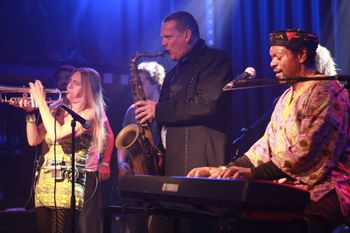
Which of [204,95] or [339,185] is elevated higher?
[204,95]

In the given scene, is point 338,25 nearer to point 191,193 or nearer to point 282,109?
point 282,109

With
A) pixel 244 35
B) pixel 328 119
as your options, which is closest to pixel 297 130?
pixel 328 119

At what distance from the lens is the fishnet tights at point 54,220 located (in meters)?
4.18

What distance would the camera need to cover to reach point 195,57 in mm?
3543

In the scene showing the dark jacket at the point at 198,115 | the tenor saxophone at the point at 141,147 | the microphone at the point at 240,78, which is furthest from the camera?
the tenor saxophone at the point at 141,147

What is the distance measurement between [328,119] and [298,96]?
254 mm

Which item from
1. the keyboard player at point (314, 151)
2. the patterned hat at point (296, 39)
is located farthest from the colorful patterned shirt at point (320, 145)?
the patterned hat at point (296, 39)

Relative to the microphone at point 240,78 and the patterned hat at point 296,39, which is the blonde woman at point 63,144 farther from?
the patterned hat at point 296,39

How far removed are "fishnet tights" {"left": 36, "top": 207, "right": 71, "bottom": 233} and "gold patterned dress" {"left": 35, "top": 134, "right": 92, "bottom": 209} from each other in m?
0.05

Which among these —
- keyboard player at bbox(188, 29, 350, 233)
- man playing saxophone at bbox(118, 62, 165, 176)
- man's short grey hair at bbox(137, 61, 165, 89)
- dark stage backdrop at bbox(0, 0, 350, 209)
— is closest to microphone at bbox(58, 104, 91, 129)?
man playing saxophone at bbox(118, 62, 165, 176)

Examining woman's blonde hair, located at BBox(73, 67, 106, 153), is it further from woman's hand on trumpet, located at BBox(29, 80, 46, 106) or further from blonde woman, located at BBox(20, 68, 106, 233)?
woman's hand on trumpet, located at BBox(29, 80, 46, 106)

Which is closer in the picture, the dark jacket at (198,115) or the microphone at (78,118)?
the dark jacket at (198,115)

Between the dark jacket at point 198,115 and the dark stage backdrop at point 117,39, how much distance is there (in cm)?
260

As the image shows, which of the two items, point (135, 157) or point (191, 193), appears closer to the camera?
point (191, 193)
